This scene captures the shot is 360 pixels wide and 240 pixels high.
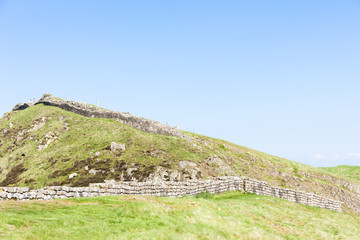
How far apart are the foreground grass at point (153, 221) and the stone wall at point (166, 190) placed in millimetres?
2494

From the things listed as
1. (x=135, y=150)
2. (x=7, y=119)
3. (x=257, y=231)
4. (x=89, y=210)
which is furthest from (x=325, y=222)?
(x=7, y=119)

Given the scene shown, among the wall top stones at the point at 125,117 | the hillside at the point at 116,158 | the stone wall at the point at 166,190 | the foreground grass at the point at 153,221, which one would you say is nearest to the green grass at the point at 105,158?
the hillside at the point at 116,158

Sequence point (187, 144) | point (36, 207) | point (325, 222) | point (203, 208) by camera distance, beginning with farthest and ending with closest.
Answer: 1. point (187, 144)
2. point (325, 222)
3. point (203, 208)
4. point (36, 207)

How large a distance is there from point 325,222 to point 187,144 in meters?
33.4

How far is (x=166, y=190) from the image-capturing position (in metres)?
33.4

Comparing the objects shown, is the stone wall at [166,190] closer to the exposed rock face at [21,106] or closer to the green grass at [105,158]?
the green grass at [105,158]

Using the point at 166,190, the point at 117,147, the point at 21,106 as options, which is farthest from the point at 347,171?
the point at 21,106

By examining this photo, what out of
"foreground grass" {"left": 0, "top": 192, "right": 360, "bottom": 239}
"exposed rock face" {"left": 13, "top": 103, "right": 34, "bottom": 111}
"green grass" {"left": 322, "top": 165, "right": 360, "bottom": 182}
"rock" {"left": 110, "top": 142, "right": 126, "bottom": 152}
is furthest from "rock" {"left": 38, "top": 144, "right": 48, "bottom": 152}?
"green grass" {"left": 322, "top": 165, "right": 360, "bottom": 182}

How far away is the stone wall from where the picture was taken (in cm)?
2543

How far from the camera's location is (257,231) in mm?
22453

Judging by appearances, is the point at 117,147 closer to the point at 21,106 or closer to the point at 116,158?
the point at 116,158

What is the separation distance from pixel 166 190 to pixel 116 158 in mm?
20376

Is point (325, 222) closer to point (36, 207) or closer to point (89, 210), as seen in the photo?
point (89, 210)

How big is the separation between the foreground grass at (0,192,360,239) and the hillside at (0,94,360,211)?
21.2 m
